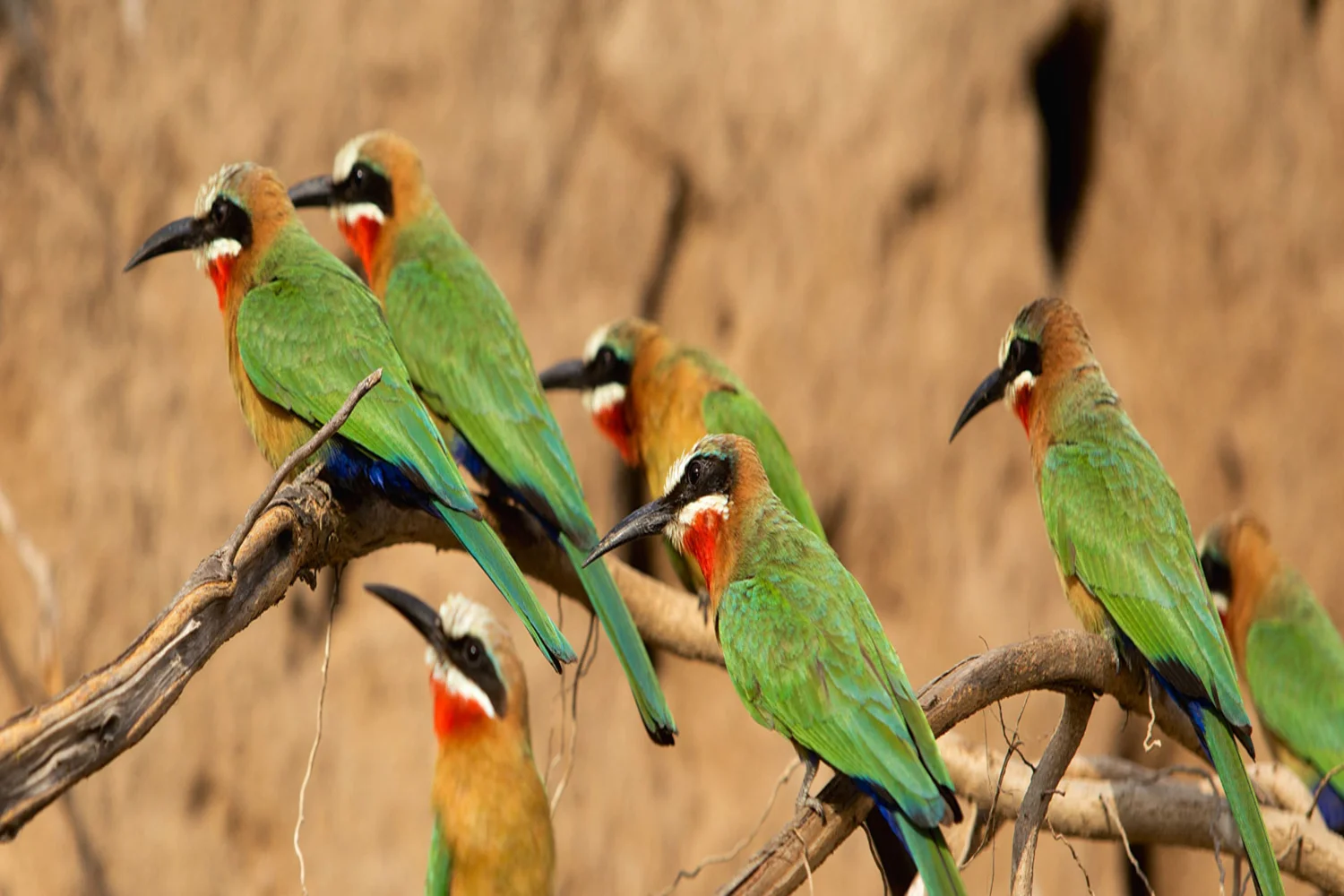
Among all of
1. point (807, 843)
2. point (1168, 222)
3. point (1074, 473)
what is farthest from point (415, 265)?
point (1168, 222)

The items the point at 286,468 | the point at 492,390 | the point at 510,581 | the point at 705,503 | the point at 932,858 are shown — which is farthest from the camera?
the point at 492,390

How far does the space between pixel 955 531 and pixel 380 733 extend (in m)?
1.97

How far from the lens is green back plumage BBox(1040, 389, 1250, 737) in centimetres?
219

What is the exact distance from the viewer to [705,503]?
2.17m

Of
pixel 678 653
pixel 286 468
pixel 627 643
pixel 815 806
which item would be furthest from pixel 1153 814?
pixel 286 468

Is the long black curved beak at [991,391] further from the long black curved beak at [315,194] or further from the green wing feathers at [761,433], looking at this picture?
the long black curved beak at [315,194]

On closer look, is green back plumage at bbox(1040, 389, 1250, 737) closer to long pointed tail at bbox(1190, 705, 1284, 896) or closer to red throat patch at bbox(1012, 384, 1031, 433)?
long pointed tail at bbox(1190, 705, 1284, 896)

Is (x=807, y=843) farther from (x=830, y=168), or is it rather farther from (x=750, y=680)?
(x=830, y=168)

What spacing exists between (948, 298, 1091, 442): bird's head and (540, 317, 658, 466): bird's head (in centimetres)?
81

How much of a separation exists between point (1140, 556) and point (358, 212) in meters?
1.63

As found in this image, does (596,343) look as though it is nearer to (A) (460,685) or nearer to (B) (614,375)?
(B) (614,375)

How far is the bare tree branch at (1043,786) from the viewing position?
1789 mm

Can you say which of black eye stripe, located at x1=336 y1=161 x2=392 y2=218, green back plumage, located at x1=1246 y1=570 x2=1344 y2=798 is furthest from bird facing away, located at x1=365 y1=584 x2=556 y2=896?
green back plumage, located at x1=1246 y1=570 x2=1344 y2=798

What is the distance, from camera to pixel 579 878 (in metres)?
4.35
